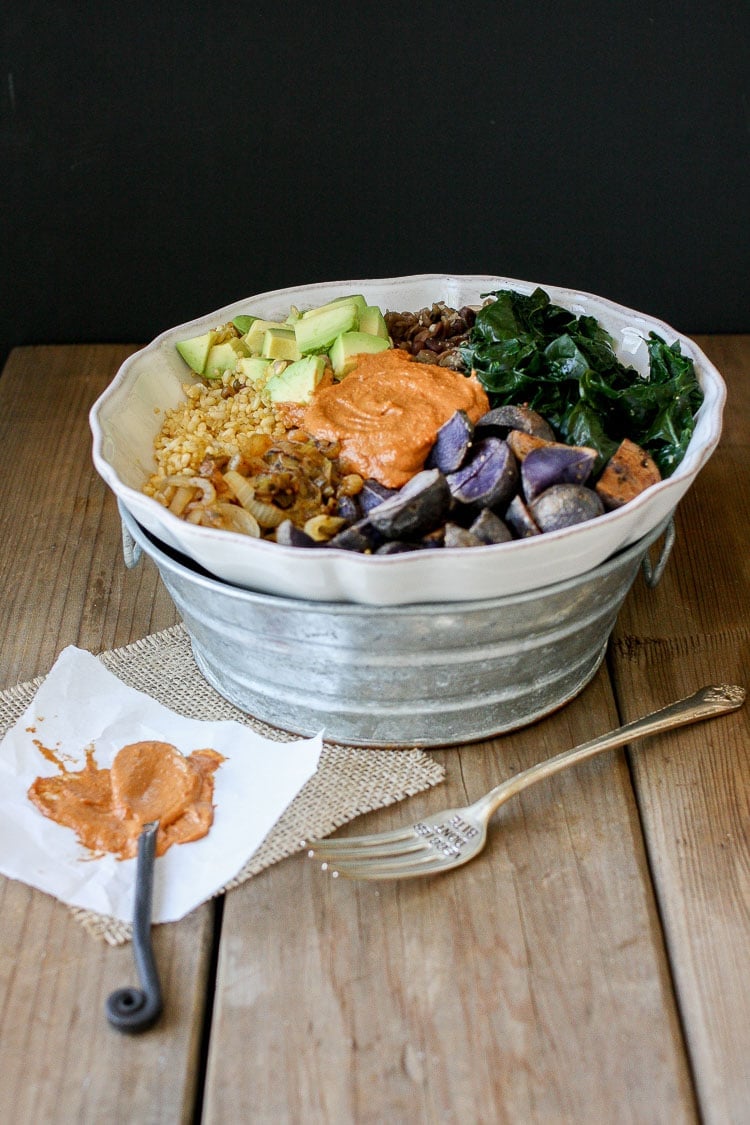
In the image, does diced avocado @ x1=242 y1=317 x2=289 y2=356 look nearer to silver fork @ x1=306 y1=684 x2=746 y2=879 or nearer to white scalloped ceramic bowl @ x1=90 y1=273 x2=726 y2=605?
white scalloped ceramic bowl @ x1=90 y1=273 x2=726 y2=605

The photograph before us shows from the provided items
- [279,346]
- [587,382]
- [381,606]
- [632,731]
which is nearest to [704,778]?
[632,731]

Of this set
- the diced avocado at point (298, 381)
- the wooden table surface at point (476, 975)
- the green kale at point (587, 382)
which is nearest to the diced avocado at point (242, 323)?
the diced avocado at point (298, 381)

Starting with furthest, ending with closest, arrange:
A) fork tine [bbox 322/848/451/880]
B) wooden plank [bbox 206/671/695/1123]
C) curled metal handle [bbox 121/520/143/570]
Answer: curled metal handle [bbox 121/520/143/570]
fork tine [bbox 322/848/451/880]
wooden plank [bbox 206/671/695/1123]

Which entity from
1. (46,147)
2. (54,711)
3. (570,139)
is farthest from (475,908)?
(46,147)

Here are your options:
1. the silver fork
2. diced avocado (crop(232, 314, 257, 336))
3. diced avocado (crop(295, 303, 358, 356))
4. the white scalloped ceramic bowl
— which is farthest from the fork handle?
diced avocado (crop(232, 314, 257, 336))

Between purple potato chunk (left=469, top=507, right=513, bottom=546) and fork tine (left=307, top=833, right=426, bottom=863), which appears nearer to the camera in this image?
fork tine (left=307, top=833, right=426, bottom=863)

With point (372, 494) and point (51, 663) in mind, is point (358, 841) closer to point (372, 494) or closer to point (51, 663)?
point (372, 494)

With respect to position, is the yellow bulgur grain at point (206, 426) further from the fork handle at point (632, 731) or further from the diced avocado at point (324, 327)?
the fork handle at point (632, 731)
